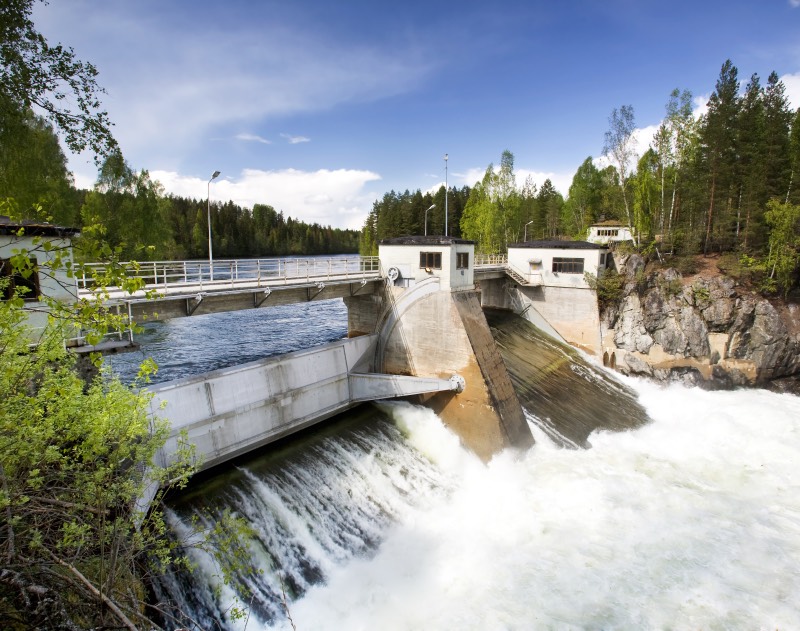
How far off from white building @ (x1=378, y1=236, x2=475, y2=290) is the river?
6.49m

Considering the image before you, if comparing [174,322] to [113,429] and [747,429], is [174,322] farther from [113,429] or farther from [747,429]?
[747,429]

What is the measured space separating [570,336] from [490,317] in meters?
6.46

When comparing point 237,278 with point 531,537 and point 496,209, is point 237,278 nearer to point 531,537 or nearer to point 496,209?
point 531,537

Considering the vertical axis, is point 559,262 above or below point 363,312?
above

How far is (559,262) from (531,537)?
25.7 metres

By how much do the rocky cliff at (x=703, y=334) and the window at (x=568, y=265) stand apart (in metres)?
3.80

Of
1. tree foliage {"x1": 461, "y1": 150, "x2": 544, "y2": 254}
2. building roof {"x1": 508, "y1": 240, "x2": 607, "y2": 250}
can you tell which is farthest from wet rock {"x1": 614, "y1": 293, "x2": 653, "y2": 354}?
tree foliage {"x1": 461, "y1": 150, "x2": 544, "y2": 254}

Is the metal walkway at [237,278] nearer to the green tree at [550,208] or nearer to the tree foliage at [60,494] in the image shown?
the tree foliage at [60,494]

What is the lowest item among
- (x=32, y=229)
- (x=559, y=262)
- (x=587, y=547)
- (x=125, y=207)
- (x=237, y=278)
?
(x=587, y=547)

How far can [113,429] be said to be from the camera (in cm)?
779

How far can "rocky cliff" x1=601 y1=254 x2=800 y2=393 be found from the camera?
31766 mm

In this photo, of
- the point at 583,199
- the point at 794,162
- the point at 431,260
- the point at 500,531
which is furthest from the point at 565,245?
the point at 583,199

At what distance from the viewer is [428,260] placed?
2239 centimetres

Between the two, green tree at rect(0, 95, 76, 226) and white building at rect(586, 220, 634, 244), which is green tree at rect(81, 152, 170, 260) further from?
white building at rect(586, 220, 634, 244)
